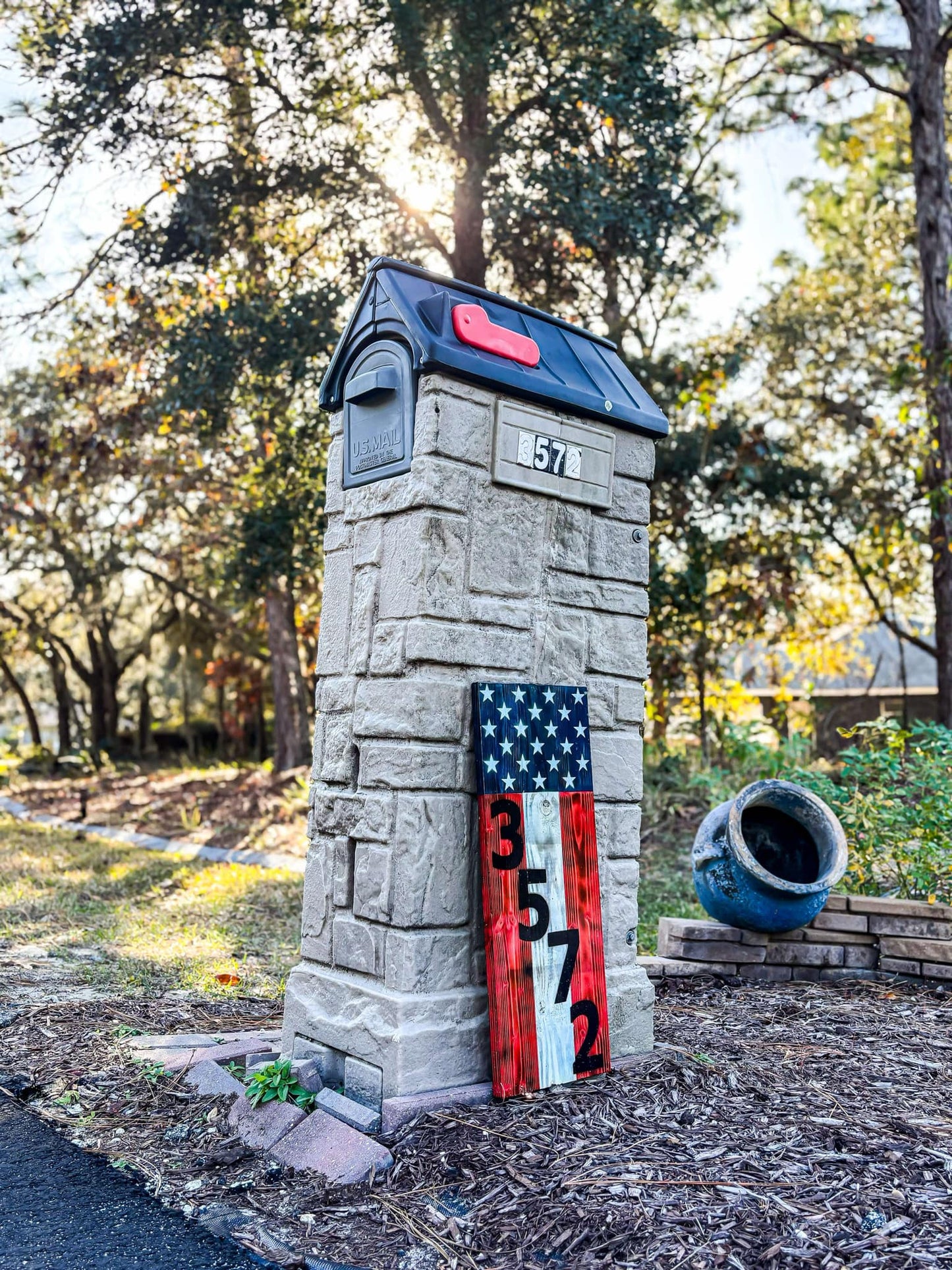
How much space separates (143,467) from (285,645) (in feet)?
9.78

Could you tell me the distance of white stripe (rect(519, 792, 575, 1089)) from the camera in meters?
3.10

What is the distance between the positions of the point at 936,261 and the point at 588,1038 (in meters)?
9.20

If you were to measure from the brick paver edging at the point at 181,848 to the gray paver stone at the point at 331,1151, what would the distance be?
516 cm

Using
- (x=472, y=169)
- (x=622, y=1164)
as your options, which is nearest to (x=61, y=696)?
(x=472, y=169)

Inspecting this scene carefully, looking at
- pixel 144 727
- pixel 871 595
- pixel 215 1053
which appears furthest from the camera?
pixel 144 727

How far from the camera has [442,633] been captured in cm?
308

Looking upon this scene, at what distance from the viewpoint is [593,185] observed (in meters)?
8.12

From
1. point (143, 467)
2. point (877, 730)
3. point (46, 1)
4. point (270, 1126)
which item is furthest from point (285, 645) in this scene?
point (270, 1126)

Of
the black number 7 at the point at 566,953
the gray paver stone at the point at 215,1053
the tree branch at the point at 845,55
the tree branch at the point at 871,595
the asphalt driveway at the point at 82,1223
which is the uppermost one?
the tree branch at the point at 845,55

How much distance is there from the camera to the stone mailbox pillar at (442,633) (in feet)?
9.90

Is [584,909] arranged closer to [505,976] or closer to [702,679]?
[505,976]

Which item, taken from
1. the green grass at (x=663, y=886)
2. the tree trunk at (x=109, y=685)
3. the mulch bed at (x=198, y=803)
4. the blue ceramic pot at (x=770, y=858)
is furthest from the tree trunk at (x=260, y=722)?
the blue ceramic pot at (x=770, y=858)

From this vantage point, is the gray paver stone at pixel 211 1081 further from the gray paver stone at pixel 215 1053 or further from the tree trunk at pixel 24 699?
the tree trunk at pixel 24 699

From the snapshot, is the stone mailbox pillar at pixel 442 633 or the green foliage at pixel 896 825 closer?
the stone mailbox pillar at pixel 442 633
